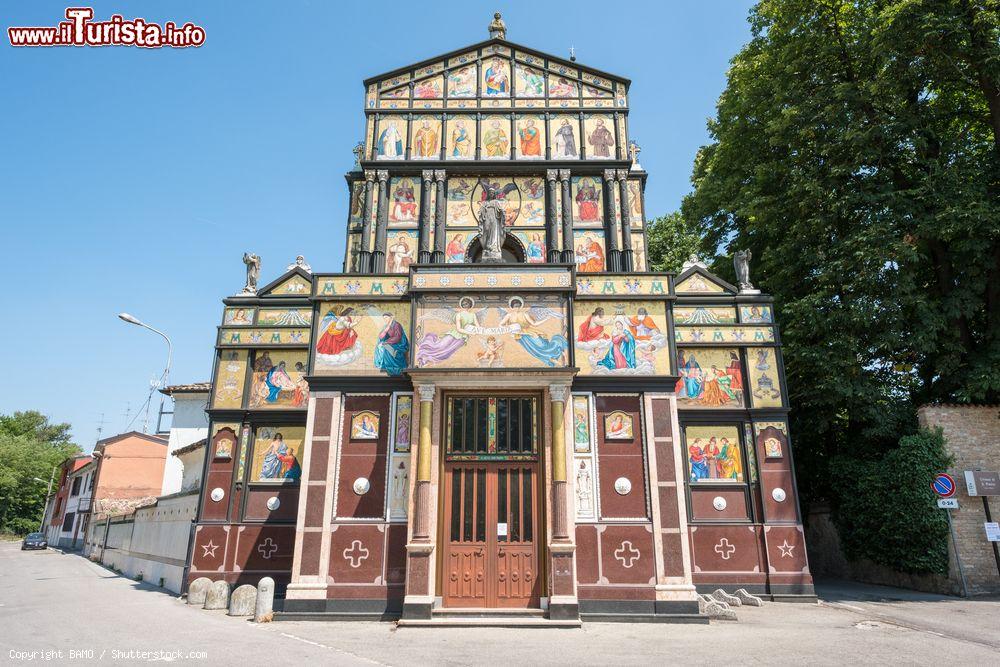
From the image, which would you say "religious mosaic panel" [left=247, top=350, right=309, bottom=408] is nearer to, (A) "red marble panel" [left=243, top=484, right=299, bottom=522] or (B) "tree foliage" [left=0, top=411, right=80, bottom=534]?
(A) "red marble panel" [left=243, top=484, right=299, bottom=522]

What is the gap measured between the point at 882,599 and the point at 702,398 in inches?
286

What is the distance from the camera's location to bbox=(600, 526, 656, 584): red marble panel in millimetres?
13750

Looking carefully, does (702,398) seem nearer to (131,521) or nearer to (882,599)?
(882,599)

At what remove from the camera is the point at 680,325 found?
1905cm

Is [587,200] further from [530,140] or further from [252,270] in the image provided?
[252,270]

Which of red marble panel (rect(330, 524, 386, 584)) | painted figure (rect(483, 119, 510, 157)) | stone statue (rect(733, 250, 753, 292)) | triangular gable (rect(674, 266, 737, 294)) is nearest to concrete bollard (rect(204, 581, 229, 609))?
red marble panel (rect(330, 524, 386, 584))

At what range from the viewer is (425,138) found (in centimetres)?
2092

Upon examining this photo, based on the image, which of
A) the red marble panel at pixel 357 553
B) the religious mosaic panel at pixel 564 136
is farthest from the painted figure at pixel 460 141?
the red marble panel at pixel 357 553

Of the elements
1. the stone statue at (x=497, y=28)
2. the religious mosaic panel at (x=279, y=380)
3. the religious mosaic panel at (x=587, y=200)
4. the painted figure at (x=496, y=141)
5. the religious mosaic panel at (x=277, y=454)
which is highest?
the stone statue at (x=497, y=28)

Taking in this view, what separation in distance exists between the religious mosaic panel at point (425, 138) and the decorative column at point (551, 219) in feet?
12.9

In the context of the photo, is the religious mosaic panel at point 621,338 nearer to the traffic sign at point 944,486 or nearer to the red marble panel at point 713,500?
the red marble panel at point 713,500

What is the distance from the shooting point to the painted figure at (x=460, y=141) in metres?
20.7

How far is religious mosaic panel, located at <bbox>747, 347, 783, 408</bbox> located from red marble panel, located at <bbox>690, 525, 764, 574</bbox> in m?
3.75

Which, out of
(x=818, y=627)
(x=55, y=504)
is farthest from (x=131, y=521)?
(x=55, y=504)
